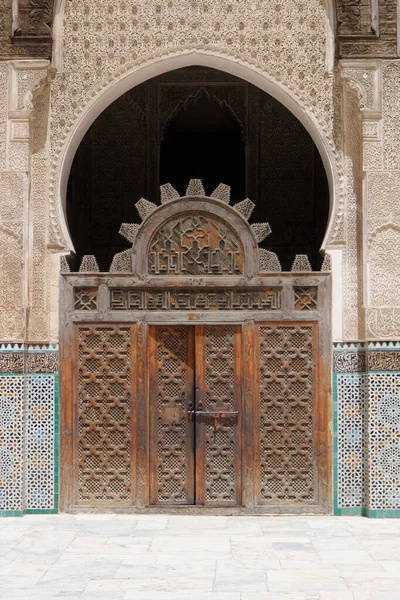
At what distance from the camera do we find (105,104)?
6273 millimetres

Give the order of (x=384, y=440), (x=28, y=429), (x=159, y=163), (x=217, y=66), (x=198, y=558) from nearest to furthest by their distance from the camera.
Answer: (x=198, y=558) < (x=384, y=440) < (x=28, y=429) < (x=217, y=66) < (x=159, y=163)

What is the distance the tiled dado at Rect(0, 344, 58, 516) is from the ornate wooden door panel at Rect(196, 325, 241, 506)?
1.00 meters

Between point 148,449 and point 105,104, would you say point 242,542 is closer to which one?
point 148,449

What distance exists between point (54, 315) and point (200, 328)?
1.02 metres

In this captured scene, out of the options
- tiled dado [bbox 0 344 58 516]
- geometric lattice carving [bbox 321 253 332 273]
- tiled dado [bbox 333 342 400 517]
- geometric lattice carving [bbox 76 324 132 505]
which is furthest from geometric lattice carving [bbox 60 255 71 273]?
tiled dado [bbox 333 342 400 517]

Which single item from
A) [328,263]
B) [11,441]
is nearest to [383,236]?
[328,263]

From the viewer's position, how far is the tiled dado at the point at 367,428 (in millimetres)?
5789

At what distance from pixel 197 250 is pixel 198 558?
221cm

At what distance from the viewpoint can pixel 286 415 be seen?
5.97 m

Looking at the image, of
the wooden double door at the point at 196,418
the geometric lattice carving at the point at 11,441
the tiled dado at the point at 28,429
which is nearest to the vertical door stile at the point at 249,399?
the wooden double door at the point at 196,418

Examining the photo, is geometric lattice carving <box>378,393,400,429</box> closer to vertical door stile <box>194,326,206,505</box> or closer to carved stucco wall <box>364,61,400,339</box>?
carved stucco wall <box>364,61,400,339</box>

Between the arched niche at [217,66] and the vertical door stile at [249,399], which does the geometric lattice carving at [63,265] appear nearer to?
the arched niche at [217,66]

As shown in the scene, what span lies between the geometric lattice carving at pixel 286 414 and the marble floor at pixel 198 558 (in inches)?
9.6

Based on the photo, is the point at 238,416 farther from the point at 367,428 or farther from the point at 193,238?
the point at 193,238
